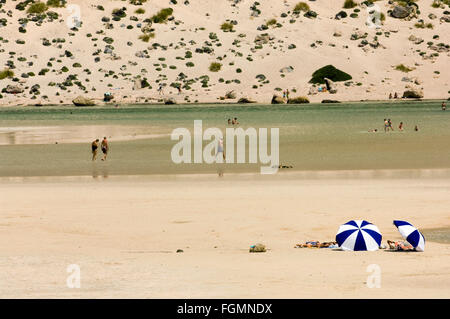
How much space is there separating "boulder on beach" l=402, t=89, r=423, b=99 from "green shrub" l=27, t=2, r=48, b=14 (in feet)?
164

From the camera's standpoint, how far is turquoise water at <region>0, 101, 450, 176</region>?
34.2 m

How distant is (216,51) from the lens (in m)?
110

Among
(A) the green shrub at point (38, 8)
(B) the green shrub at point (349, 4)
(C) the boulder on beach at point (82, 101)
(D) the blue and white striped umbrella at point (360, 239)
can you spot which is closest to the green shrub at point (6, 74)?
(C) the boulder on beach at point (82, 101)

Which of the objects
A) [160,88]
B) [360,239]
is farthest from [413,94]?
[360,239]

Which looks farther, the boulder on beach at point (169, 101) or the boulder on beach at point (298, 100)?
the boulder on beach at point (169, 101)

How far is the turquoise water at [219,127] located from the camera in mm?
34250

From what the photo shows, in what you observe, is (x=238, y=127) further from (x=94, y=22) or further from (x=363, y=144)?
(x=94, y=22)

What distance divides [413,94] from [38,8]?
169 ft

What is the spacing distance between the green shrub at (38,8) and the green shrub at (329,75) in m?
39.3

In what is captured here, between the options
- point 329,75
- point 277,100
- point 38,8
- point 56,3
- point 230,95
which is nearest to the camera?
point 277,100

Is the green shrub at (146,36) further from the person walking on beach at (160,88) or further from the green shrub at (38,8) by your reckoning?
the green shrub at (38,8)

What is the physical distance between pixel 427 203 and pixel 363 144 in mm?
20664

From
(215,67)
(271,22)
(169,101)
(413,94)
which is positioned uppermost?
(271,22)

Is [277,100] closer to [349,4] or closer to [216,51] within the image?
[216,51]
